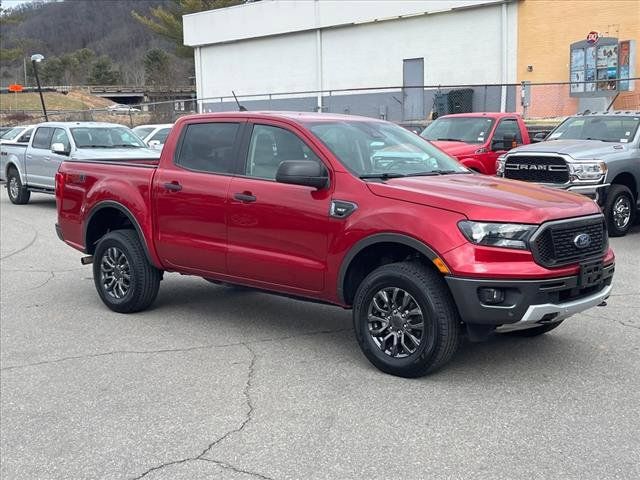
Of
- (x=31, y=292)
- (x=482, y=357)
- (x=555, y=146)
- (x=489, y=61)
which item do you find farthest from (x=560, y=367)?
(x=489, y=61)

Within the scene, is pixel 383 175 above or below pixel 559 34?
below

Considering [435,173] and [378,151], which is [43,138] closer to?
[378,151]

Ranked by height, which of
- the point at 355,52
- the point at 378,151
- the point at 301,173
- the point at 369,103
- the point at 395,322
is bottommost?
the point at 395,322

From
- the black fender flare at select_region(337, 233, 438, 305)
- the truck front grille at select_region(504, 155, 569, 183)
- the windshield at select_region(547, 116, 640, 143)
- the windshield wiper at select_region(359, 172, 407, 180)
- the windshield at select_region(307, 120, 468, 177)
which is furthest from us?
the windshield at select_region(547, 116, 640, 143)

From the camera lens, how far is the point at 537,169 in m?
11.4

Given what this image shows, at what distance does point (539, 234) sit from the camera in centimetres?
489

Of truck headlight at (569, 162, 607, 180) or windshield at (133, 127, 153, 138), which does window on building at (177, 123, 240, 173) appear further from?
windshield at (133, 127, 153, 138)

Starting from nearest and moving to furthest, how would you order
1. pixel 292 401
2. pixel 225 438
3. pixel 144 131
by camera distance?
pixel 225 438
pixel 292 401
pixel 144 131

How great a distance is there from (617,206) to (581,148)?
103 centimetres

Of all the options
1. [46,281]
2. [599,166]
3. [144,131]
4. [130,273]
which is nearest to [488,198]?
[130,273]

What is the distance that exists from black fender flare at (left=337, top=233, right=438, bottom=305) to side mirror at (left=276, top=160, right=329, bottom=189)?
1.90ft

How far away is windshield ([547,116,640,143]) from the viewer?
12.0 m

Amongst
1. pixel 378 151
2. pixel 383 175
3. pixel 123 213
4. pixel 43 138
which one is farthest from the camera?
pixel 43 138

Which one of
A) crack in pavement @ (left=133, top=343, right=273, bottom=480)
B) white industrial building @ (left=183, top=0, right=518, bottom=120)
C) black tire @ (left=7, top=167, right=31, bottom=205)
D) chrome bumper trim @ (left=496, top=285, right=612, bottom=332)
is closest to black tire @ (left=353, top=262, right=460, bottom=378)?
chrome bumper trim @ (left=496, top=285, right=612, bottom=332)
